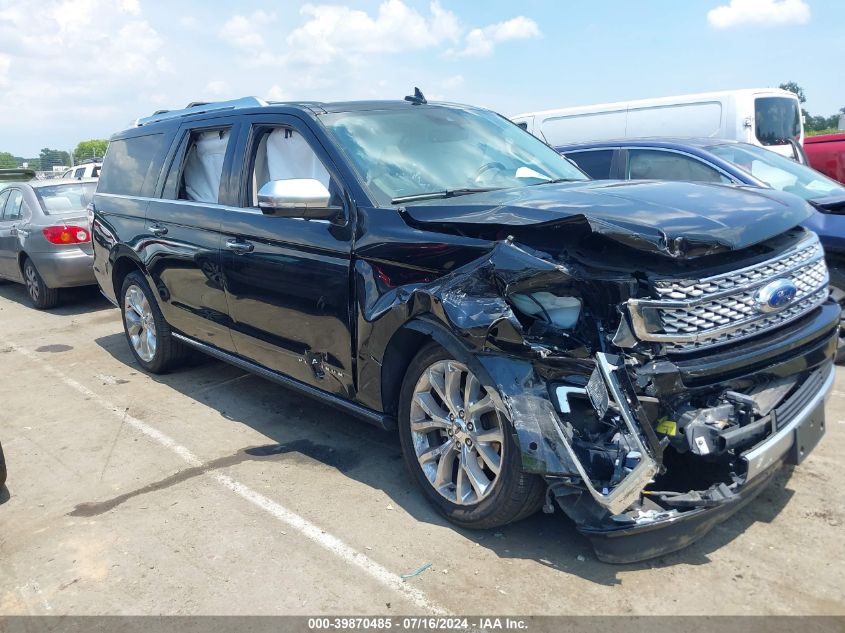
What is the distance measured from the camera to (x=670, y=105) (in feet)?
35.0

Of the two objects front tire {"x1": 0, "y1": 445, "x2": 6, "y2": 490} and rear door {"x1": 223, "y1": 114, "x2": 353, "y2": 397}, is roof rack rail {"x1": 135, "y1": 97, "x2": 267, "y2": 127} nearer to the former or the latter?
rear door {"x1": 223, "y1": 114, "x2": 353, "y2": 397}

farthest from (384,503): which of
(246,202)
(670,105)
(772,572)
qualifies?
Answer: (670,105)

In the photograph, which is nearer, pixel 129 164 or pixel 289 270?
pixel 289 270

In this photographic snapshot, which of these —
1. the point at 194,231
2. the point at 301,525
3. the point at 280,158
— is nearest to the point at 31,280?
the point at 194,231

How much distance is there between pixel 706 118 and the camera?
10.3 metres

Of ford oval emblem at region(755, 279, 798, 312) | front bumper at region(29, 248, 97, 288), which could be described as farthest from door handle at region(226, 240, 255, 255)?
front bumper at region(29, 248, 97, 288)

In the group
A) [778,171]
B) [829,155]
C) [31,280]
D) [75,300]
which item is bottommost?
[75,300]

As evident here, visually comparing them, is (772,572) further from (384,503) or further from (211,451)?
(211,451)

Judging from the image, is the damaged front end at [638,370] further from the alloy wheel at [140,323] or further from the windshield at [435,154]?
the alloy wheel at [140,323]

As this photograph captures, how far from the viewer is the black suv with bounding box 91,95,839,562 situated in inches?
112

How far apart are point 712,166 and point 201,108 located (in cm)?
440

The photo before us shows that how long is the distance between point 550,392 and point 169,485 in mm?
2422

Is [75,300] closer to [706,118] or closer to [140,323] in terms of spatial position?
[140,323]

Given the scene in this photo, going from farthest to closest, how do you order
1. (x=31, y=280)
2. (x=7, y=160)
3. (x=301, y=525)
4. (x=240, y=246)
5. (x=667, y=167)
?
(x=7, y=160), (x=31, y=280), (x=667, y=167), (x=240, y=246), (x=301, y=525)
